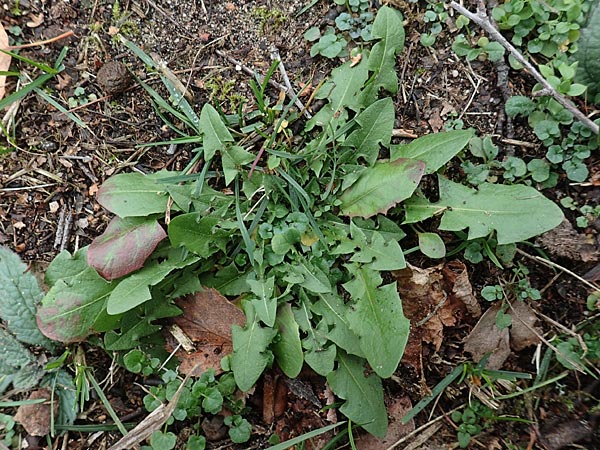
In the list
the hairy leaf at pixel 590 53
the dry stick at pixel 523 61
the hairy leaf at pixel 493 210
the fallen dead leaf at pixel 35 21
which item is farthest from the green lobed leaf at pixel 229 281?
the hairy leaf at pixel 590 53

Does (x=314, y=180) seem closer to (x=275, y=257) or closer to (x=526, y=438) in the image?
(x=275, y=257)

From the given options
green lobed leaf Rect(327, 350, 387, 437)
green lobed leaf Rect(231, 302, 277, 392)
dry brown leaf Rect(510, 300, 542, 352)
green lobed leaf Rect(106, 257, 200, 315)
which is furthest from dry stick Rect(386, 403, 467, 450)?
green lobed leaf Rect(106, 257, 200, 315)

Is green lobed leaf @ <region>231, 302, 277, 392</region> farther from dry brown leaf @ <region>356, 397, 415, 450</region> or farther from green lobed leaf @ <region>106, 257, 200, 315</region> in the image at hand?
dry brown leaf @ <region>356, 397, 415, 450</region>

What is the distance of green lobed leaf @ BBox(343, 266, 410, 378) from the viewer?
2.19 m

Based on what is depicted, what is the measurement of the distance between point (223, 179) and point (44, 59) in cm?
101

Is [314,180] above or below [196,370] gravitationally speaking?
above

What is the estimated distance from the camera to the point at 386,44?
2.42 m

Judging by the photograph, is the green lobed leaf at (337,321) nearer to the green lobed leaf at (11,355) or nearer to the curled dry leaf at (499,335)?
the curled dry leaf at (499,335)

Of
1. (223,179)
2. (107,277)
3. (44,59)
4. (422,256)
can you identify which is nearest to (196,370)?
(107,277)

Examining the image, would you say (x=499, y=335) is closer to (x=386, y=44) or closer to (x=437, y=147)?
(x=437, y=147)

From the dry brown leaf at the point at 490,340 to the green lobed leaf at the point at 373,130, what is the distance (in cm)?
88

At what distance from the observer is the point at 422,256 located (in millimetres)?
2508

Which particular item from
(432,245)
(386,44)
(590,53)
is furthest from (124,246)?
(590,53)

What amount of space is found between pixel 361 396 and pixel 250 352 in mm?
514
